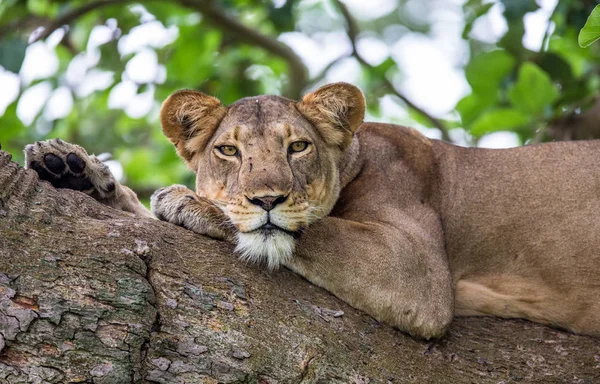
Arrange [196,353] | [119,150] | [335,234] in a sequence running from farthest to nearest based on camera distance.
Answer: [119,150] → [335,234] → [196,353]

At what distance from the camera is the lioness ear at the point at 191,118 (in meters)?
5.30

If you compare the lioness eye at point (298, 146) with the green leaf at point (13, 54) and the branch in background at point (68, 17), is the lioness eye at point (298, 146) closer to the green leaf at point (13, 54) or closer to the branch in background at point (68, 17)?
the green leaf at point (13, 54)

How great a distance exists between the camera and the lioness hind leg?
4.38 metres

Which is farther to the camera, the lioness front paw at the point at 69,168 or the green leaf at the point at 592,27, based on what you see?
the lioness front paw at the point at 69,168

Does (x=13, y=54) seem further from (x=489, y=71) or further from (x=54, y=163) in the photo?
(x=489, y=71)

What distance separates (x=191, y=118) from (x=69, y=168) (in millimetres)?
1080

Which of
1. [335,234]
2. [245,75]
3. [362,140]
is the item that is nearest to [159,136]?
[245,75]

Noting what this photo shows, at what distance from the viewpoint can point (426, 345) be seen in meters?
4.30

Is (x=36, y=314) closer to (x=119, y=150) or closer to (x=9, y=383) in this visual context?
(x=9, y=383)

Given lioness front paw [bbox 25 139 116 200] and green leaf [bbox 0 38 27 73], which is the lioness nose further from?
green leaf [bbox 0 38 27 73]

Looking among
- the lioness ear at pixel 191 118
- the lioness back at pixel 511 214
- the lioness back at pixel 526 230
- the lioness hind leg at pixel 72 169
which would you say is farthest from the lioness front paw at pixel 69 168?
the lioness back at pixel 526 230

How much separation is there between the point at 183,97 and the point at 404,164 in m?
1.57

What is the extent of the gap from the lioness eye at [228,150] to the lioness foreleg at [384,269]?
0.73 m

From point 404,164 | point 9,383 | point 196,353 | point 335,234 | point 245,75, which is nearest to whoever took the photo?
point 9,383
